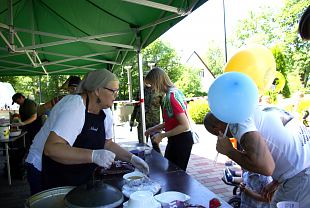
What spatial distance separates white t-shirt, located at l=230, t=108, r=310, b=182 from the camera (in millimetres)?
1277

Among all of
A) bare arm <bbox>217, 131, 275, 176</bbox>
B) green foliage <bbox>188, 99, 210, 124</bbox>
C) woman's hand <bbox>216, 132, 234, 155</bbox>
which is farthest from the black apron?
green foliage <bbox>188, 99, 210, 124</bbox>

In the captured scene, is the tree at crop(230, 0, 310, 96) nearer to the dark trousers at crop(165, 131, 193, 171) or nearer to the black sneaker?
the black sneaker

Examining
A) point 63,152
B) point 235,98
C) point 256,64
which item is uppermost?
point 256,64

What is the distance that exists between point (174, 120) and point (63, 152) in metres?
1.23

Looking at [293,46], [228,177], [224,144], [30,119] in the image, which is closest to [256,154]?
[224,144]

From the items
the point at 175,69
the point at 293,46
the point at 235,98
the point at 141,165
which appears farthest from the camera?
the point at 175,69

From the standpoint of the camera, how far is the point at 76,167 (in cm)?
156

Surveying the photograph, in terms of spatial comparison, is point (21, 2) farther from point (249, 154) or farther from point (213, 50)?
point (213, 50)

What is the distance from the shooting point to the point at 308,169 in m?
1.36

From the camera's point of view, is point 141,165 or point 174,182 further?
point 141,165

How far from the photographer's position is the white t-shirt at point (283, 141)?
128 cm

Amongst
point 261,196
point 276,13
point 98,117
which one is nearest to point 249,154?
point 261,196

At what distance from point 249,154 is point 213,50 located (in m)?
50.4

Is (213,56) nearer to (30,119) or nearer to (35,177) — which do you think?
(30,119)
